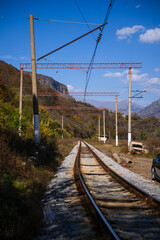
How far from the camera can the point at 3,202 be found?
4.35 metres

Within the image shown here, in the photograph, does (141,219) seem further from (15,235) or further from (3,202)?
(3,202)

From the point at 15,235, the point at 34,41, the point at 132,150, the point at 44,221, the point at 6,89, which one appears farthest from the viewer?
the point at 6,89

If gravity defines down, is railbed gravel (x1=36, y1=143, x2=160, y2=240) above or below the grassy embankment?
below

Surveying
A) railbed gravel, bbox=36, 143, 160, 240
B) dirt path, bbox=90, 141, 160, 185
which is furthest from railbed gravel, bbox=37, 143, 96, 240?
dirt path, bbox=90, 141, 160, 185

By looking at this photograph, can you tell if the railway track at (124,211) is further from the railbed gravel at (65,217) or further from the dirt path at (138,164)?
the dirt path at (138,164)

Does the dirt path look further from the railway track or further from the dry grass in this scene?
the dry grass

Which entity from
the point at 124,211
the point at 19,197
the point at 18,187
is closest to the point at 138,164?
the point at 124,211

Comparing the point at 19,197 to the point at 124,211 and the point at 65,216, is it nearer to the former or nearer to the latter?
the point at 65,216

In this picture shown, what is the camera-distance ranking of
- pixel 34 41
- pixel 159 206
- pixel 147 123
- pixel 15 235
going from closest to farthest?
pixel 15 235
pixel 159 206
pixel 34 41
pixel 147 123

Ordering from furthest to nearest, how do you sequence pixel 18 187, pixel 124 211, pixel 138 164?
pixel 138 164, pixel 18 187, pixel 124 211

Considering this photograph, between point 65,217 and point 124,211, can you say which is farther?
point 124,211

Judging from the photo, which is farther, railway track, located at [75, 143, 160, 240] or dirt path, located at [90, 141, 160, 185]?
dirt path, located at [90, 141, 160, 185]

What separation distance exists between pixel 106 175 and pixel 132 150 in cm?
1305

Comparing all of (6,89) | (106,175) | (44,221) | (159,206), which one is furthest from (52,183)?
(6,89)
